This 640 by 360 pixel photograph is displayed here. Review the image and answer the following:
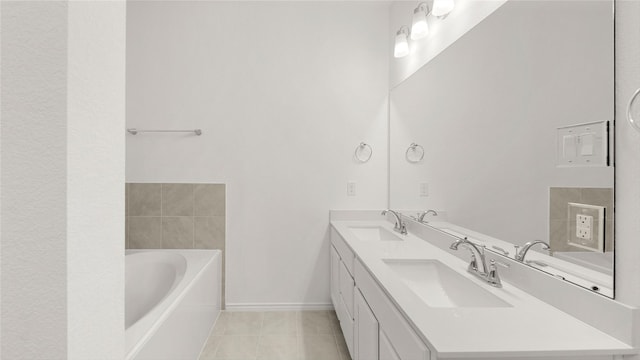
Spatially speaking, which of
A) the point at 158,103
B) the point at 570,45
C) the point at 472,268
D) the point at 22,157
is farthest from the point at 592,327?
the point at 158,103

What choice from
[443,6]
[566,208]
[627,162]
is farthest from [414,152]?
[627,162]

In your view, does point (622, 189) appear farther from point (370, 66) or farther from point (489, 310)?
point (370, 66)

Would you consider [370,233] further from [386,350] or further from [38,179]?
[38,179]

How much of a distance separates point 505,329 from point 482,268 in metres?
0.56

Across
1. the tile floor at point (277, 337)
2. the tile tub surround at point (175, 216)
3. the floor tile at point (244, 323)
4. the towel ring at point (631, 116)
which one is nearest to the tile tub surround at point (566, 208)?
the towel ring at point (631, 116)

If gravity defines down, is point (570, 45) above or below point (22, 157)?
above

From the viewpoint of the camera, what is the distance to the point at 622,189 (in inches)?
39.1

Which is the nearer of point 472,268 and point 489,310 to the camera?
point 489,310

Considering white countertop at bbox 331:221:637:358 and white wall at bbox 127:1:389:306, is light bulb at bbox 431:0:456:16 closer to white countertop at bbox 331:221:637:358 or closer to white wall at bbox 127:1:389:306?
white wall at bbox 127:1:389:306

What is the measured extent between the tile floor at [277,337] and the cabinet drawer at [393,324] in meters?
0.86

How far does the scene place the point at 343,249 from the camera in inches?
96.0

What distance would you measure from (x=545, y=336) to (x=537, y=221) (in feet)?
1.60

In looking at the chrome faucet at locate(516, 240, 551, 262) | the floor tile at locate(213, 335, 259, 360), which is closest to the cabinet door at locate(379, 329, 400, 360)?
the chrome faucet at locate(516, 240, 551, 262)

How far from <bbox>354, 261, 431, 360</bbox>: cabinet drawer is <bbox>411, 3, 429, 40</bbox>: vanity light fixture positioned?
1.51 m
